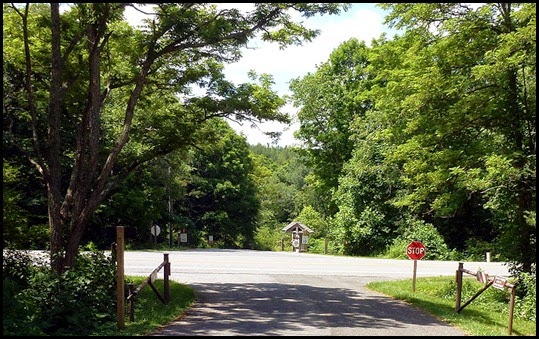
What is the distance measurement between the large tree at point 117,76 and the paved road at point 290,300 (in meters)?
3.86

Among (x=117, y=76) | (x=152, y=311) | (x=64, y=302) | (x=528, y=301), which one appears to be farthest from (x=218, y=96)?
(x=528, y=301)

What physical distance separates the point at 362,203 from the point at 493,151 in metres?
21.6

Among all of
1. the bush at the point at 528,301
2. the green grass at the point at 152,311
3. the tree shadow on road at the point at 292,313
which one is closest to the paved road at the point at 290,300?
the tree shadow on road at the point at 292,313

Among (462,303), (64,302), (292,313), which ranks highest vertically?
(64,302)

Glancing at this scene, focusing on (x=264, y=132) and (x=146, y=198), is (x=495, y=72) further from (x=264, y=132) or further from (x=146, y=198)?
(x=146, y=198)

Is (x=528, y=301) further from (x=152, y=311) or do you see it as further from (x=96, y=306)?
(x=96, y=306)

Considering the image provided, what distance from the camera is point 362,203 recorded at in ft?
115

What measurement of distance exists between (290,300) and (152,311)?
349 cm

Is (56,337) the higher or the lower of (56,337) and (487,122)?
the lower

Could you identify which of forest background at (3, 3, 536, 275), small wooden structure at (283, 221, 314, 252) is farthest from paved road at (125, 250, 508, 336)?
small wooden structure at (283, 221, 314, 252)

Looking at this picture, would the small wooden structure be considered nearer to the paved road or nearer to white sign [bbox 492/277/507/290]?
the paved road

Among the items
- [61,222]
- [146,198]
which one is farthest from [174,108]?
[146,198]

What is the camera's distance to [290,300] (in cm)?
1313

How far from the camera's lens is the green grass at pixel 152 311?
9.16 metres
